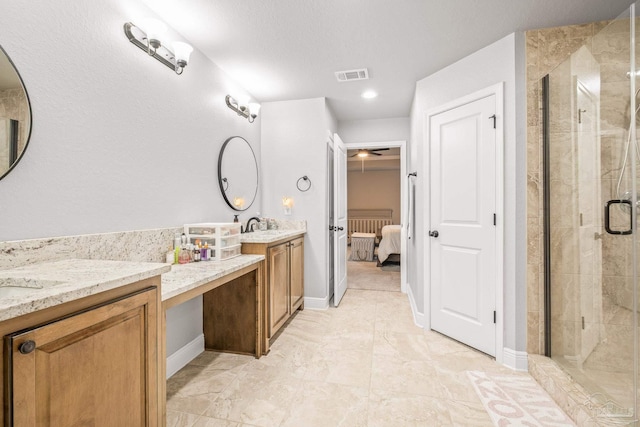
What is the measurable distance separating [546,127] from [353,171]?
683 cm

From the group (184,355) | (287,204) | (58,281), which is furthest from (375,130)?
(58,281)

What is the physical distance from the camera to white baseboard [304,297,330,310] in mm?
3424

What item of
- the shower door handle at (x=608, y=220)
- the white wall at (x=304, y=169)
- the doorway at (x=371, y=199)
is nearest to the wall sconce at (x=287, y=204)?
the white wall at (x=304, y=169)

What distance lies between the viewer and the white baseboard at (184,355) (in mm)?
2080

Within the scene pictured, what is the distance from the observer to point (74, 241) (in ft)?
4.70

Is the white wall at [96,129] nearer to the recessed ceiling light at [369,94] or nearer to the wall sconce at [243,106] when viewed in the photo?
the wall sconce at [243,106]

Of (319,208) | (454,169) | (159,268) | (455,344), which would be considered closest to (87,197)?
(159,268)

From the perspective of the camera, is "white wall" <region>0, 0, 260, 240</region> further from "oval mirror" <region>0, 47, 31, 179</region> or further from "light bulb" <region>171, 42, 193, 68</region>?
"light bulb" <region>171, 42, 193, 68</region>

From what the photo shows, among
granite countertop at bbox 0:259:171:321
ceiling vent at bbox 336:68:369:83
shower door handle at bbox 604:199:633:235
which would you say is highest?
ceiling vent at bbox 336:68:369:83

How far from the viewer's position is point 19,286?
1.06 meters

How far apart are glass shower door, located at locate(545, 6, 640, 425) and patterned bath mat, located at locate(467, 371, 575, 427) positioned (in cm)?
20

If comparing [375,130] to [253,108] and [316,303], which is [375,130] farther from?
[316,303]

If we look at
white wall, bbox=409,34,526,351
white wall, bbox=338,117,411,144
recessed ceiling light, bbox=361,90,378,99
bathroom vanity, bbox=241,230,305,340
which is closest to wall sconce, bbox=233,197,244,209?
bathroom vanity, bbox=241,230,305,340

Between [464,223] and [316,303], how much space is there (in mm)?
1839
